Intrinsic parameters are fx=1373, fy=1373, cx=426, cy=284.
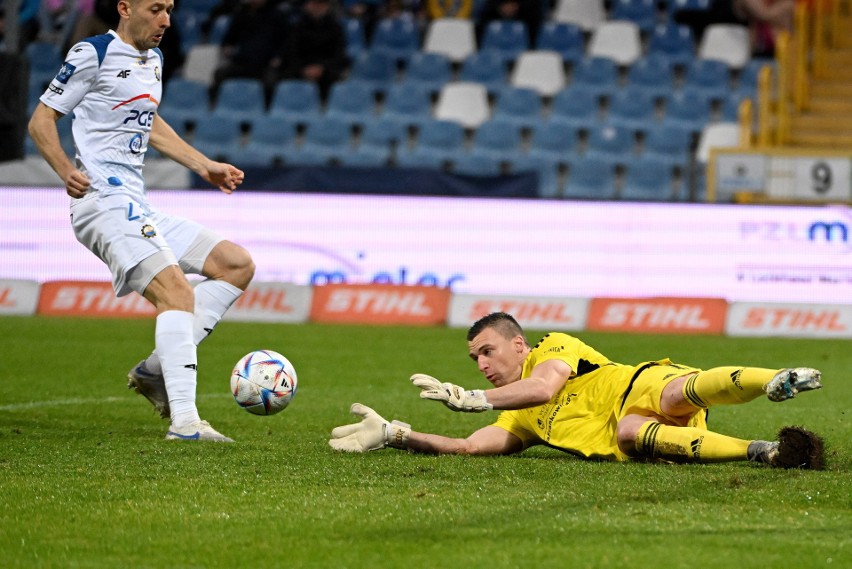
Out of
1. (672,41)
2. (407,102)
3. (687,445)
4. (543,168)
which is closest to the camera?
(687,445)

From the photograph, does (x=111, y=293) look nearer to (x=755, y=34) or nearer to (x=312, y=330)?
(x=312, y=330)

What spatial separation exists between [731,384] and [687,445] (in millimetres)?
425

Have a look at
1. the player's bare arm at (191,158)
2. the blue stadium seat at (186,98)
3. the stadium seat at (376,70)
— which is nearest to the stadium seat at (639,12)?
the stadium seat at (376,70)

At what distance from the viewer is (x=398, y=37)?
21.7 metres

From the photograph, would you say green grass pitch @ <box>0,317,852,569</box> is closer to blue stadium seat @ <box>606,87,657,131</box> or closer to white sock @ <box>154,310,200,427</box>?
white sock @ <box>154,310,200,427</box>

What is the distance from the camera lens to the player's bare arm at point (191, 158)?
7.52 m

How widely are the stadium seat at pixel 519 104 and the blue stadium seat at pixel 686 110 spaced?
1926mm

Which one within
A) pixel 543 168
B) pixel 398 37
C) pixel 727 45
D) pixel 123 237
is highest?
pixel 727 45

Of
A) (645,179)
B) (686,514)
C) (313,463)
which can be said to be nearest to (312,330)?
(645,179)

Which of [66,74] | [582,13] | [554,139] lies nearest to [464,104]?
[554,139]

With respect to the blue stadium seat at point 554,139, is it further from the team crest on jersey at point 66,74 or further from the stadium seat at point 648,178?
the team crest on jersey at point 66,74

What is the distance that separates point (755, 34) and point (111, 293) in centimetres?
1142

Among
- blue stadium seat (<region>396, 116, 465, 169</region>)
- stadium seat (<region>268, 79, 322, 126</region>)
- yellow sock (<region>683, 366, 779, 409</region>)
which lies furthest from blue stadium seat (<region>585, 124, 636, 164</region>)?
yellow sock (<region>683, 366, 779, 409</region>)

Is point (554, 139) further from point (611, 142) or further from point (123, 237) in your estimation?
point (123, 237)
